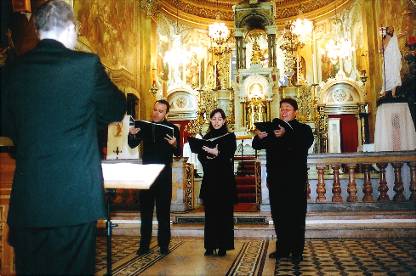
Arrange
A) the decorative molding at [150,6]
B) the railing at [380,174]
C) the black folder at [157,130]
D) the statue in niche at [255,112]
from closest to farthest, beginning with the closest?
1. the black folder at [157,130]
2. the railing at [380,174]
3. the statue in niche at [255,112]
4. the decorative molding at [150,6]

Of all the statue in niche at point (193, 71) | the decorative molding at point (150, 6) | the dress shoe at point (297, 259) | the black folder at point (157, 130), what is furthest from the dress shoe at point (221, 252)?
the statue in niche at point (193, 71)

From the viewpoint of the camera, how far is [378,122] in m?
7.65

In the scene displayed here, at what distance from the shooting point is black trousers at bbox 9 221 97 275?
1695 millimetres

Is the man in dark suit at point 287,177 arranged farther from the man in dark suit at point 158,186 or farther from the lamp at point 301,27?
the lamp at point 301,27

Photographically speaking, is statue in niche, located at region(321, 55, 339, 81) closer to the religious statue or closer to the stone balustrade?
the religious statue

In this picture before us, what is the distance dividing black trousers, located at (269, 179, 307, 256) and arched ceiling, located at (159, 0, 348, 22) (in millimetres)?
14879

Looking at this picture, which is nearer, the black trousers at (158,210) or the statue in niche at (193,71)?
the black trousers at (158,210)

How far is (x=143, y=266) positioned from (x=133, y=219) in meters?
3.05

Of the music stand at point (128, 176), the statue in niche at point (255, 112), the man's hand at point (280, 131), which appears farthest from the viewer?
the statue in niche at point (255, 112)

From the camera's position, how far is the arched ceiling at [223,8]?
18.2 meters

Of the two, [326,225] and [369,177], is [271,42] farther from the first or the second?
[326,225]

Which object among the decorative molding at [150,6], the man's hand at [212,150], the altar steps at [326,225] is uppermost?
the decorative molding at [150,6]

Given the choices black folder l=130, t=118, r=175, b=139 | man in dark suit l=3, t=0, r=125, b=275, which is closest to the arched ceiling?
black folder l=130, t=118, r=175, b=139

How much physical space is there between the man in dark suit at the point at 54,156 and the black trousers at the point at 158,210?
3196 millimetres
